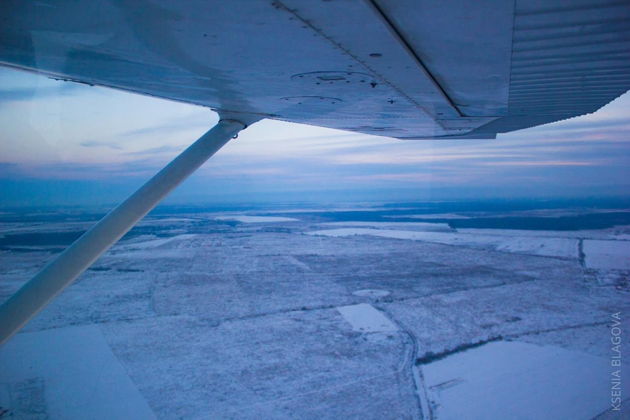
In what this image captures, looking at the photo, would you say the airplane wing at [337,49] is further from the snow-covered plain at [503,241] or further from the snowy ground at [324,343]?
the snow-covered plain at [503,241]

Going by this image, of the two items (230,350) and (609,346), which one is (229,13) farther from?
(609,346)

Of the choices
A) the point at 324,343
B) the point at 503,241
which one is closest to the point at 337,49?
the point at 324,343

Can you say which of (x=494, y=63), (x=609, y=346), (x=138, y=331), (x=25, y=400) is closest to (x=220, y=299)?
(x=138, y=331)

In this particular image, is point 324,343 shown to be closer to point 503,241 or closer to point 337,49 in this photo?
point 337,49

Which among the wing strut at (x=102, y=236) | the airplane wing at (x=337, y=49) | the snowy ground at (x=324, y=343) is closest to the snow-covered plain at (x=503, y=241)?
the snowy ground at (x=324, y=343)

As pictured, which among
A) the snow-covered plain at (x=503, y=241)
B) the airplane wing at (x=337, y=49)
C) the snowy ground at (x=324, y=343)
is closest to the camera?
the airplane wing at (x=337, y=49)

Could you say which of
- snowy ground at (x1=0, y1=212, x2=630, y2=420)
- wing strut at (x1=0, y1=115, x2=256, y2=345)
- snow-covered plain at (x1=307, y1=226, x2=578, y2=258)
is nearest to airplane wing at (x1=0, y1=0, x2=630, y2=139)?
wing strut at (x1=0, y1=115, x2=256, y2=345)
